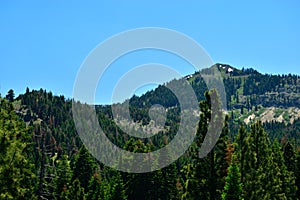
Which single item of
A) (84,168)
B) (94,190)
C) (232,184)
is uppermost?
(84,168)

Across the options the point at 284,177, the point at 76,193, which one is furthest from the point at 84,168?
the point at 284,177

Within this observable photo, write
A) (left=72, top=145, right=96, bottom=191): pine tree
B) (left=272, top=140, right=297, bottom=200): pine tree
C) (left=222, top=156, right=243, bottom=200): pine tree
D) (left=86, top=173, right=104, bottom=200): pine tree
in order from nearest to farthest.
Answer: (left=222, top=156, right=243, bottom=200): pine tree < (left=272, top=140, right=297, bottom=200): pine tree < (left=86, top=173, right=104, bottom=200): pine tree < (left=72, top=145, right=96, bottom=191): pine tree

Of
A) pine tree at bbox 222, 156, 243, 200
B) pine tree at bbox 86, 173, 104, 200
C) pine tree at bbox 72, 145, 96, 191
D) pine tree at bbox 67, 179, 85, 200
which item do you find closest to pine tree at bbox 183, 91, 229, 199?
pine tree at bbox 222, 156, 243, 200

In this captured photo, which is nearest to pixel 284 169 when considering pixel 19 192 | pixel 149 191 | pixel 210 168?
pixel 149 191

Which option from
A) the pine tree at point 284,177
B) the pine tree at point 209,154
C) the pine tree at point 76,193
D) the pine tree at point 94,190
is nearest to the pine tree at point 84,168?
the pine tree at point 94,190

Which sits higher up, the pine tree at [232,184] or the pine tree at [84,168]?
the pine tree at [84,168]

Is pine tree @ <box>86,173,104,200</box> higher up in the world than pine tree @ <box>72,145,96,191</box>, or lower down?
lower down

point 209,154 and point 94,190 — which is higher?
point 209,154

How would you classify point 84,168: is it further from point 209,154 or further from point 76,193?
point 209,154

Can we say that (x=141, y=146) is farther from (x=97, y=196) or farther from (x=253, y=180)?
(x=253, y=180)

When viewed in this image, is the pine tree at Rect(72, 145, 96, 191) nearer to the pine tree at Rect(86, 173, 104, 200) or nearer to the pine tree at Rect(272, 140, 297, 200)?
the pine tree at Rect(86, 173, 104, 200)

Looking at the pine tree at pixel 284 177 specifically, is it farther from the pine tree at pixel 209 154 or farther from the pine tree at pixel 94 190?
the pine tree at pixel 94 190

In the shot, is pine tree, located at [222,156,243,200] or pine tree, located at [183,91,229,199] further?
pine tree, located at [222,156,243,200]

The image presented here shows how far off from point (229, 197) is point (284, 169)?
65.9 ft
